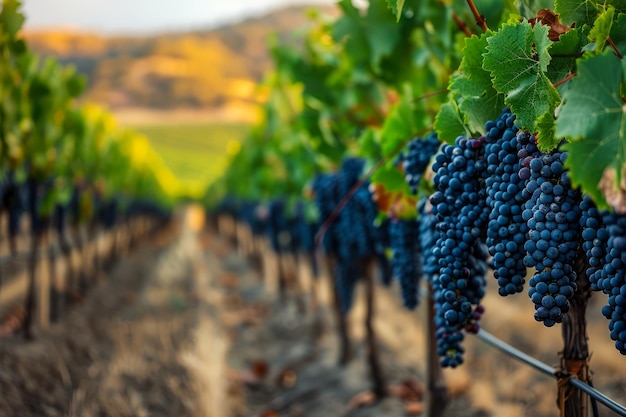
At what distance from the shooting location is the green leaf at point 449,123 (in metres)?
2.49

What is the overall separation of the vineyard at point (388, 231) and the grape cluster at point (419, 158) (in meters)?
0.02

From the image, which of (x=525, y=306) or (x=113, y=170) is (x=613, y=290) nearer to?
(x=525, y=306)

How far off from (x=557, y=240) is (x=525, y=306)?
29.3 ft

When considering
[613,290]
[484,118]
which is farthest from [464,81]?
[613,290]

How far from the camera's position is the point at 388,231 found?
Result: 15.9 ft

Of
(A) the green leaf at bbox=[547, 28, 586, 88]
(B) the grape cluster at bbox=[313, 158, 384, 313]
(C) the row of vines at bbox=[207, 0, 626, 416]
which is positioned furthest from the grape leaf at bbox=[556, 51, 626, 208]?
(B) the grape cluster at bbox=[313, 158, 384, 313]

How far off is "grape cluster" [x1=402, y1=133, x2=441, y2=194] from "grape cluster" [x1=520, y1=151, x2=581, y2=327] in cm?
120

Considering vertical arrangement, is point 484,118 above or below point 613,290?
above

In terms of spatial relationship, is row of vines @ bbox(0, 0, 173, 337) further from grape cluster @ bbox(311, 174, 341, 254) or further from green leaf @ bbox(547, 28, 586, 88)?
green leaf @ bbox(547, 28, 586, 88)

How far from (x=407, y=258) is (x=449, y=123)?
61.9 inches

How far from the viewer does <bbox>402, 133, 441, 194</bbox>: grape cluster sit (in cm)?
312

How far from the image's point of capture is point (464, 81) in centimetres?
238

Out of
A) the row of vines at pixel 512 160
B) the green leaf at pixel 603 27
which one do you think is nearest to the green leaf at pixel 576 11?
the row of vines at pixel 512 160

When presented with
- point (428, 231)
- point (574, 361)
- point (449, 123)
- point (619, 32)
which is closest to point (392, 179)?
point (428, 231)
